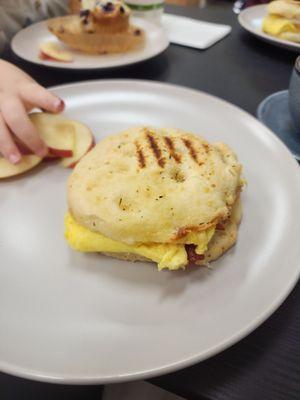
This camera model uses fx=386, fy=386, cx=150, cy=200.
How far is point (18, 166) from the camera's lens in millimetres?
869

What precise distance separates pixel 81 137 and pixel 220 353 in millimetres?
611

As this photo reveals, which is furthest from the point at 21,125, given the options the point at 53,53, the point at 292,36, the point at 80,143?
the point at 292,36

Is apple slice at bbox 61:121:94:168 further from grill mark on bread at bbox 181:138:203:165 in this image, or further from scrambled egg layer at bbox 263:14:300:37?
scrambled egg layer at bbox 263:14:300:37

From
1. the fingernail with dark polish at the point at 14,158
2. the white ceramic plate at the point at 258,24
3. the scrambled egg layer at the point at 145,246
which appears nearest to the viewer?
the scrambled egg layer at the point at 145,246

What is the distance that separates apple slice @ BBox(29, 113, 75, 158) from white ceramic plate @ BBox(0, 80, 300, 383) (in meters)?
0.04

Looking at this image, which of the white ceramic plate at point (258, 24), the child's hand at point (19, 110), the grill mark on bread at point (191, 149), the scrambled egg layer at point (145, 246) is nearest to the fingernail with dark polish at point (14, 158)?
the child's hand at point (19, 110)

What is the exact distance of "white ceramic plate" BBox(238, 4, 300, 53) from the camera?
4.52 ft

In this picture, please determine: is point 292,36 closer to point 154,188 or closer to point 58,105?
point 58,105

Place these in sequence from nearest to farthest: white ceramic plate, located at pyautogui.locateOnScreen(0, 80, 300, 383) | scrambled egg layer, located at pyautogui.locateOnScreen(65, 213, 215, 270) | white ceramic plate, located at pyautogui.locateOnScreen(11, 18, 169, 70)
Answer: white ceramic plate, located at pyautogui.locateOnScreen(0, 80, 300, 383), scrambled egg layer, located at pyautogui.locateOnScreen(65, 213, 215, 270), white ceramic plate, located at pyautogui.locateOnScreen(11, 18, 169, 70)

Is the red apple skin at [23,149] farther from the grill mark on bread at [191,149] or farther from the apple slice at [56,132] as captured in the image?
the grill mark on bread at [191,149]

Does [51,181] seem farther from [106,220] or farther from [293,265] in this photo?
[293,265]

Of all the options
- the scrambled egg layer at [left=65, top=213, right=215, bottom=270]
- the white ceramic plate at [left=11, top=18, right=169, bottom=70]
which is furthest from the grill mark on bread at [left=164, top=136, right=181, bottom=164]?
the white ceramic plate at [left=11, top=18, right=169, bottom=70]

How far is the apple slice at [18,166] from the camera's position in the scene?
856mm

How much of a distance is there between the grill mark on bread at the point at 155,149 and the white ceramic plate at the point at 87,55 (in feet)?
1.80
